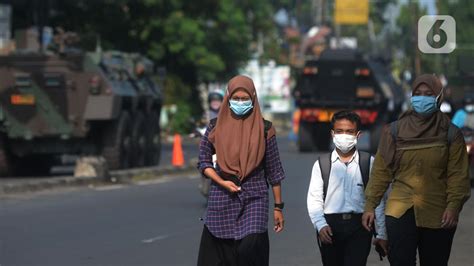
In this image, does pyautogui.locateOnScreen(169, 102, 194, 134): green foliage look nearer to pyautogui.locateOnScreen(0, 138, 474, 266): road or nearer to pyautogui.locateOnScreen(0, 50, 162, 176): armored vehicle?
pyautogui.locateOnScreen(0, 50, 162, 176): armored vehicle

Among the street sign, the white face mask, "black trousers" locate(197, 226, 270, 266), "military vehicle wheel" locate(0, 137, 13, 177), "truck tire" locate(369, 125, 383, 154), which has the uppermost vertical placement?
the street sign

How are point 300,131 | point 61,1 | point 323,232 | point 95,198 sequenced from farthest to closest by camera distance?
1. point 61,1
2. point 300,131
3. point 95,198
4. point 323,232

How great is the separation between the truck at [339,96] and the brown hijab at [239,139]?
87.8 ft

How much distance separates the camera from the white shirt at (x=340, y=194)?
300 inches

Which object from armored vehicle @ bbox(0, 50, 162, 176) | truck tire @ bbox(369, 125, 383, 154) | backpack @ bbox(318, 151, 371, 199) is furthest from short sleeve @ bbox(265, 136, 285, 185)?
truck tire @ bbox(369, 125, 383, 154)

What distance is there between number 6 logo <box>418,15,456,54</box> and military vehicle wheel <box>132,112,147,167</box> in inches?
533

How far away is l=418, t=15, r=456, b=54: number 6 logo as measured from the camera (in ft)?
37.2

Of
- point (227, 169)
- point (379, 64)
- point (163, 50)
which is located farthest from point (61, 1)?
point (227, 169)

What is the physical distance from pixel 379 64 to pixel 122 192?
18552 mm

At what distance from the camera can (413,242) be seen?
762cm

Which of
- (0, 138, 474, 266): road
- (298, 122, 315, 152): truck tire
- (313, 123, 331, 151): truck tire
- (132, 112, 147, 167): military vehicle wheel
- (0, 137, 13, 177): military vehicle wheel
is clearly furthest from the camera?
(313, 123, 331, 151): truck tire

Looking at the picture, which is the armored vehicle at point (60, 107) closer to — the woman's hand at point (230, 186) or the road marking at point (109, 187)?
the road marking at point (109, 187)

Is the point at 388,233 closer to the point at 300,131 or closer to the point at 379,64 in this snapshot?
the point at 300,131

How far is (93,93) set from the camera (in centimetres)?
2247
